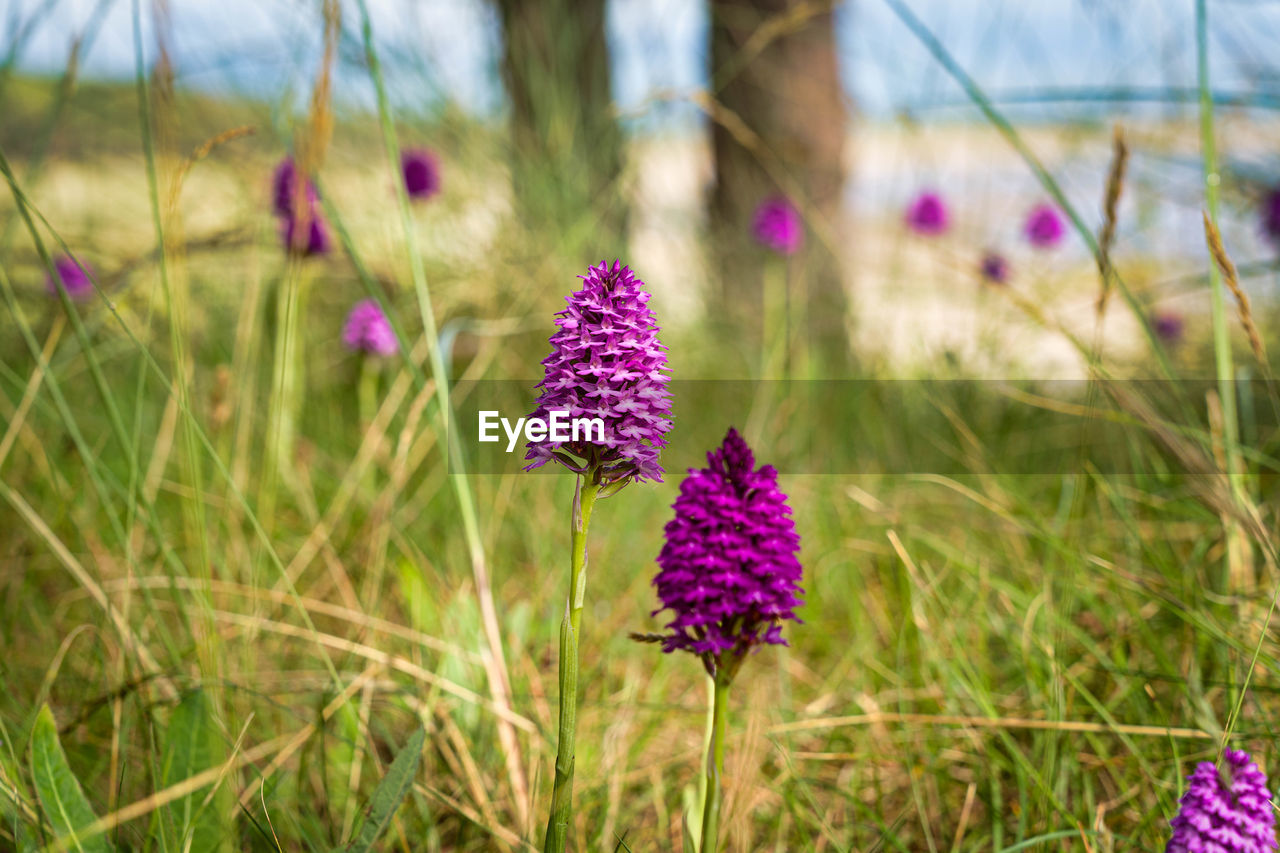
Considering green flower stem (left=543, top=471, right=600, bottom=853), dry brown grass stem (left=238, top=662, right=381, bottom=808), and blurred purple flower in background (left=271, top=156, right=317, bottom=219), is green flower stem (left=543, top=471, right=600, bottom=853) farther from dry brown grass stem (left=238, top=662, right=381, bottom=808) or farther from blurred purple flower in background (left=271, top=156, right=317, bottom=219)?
blurred purple flower in background (left=271, top=156, right=317, bottom=219)

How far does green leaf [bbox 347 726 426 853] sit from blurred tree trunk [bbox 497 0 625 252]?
6.58ft

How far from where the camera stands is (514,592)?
2180 mm

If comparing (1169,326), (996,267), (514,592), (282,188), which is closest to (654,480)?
(514,592)

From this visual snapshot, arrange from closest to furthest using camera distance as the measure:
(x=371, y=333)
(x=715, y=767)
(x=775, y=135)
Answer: (x=715, y=767)
(x=371, y=333)
(x=775, y=135)

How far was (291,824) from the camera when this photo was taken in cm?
122

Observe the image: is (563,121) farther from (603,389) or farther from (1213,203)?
(603,389)

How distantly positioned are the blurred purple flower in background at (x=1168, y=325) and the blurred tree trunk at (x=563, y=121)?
2341 millimetres

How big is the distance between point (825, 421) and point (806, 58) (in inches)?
96.9

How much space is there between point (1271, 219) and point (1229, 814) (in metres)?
3.31

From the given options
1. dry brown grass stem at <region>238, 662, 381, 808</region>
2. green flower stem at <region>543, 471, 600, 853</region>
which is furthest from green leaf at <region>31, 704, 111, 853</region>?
green flower stem at <region>543, 471, 600, 853</region>

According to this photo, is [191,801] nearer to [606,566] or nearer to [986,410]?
[606,566]

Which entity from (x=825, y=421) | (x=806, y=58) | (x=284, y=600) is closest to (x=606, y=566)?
(x=284, y=600)

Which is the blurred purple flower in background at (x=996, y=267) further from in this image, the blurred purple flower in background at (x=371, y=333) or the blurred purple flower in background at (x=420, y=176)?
the blurred purple flower in background at (x=371, y=333)

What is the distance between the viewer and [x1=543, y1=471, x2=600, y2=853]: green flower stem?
82 cm
